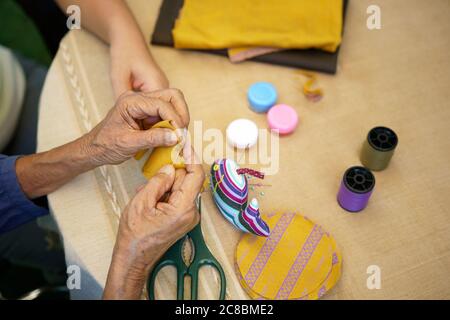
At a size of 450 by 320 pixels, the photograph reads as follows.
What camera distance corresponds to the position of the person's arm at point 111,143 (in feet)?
2.89

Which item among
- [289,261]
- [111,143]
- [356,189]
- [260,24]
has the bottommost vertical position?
[289,261]

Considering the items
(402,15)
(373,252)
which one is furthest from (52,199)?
(402,15)

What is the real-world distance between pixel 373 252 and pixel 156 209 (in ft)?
1.35

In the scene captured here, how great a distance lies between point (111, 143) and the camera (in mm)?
897

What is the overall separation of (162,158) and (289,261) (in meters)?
0.30

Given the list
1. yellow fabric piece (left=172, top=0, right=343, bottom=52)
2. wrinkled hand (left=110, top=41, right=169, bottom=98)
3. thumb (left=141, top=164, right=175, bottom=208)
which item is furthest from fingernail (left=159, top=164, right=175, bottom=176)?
yellow fabric piece (left=172, top=0, right=343, bottom=52)

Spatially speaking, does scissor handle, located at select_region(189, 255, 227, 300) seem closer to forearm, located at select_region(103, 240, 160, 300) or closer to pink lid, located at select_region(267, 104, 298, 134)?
forearm, located at select_region(103, 240, 160, 300)

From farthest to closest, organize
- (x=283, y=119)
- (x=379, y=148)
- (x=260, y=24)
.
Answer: (x=260, y=24) → (x=283, y=119) → (x=379, y=148)

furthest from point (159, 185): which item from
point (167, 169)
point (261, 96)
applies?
point (261, 96)

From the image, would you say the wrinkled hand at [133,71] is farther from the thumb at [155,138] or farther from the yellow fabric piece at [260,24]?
the thumb at [155,138]

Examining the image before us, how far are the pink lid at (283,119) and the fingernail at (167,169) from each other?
0.90 ft

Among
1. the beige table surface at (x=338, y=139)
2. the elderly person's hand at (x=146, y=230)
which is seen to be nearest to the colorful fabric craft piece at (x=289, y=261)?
the beige table surface at (x=338, y=139)

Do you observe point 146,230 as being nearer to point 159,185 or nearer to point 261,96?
point 159,185
